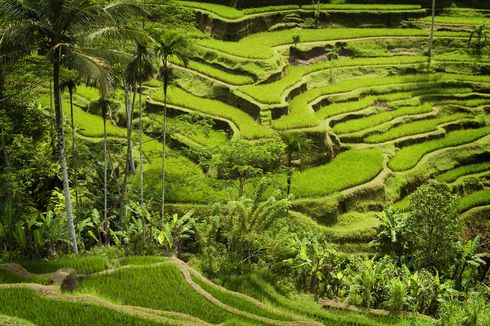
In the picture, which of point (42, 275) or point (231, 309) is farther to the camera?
point (42, 275)

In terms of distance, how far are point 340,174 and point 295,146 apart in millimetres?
2676

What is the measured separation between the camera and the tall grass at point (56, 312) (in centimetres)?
989

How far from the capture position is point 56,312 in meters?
10.1

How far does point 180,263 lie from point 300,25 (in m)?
26.7

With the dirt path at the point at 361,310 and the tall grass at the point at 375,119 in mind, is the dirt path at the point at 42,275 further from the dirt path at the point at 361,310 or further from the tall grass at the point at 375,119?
the tall grass at the point at 375,119

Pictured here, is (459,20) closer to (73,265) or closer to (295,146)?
(295,146)

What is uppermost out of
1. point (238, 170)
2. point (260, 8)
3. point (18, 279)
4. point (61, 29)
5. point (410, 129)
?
point (260, 8)

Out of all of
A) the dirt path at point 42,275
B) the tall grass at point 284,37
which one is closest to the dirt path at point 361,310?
the dirt path at point 42,275

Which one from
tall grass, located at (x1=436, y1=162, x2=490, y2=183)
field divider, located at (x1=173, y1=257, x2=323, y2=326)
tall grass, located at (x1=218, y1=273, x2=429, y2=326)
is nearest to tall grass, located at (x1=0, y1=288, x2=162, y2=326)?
field divider, located at (x1=173, y1=257, x2=323, y2=326)

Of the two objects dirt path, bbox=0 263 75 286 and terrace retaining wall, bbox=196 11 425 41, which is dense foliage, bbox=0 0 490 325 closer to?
dirt path, bbox=0 263 75 286

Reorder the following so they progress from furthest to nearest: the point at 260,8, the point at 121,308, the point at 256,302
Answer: the point at 260,8 → the point at 256,302 → the point at 121,308

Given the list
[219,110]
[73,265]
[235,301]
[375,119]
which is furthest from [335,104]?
[73,265]

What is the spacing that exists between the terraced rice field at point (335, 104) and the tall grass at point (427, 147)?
0.15 ft

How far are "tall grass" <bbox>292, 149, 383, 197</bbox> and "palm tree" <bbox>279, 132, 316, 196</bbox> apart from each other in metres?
0.61
